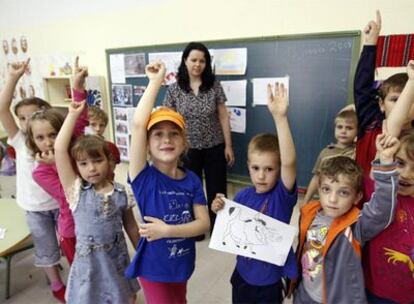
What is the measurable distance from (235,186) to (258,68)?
1107 millimetres

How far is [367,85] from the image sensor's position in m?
1.35

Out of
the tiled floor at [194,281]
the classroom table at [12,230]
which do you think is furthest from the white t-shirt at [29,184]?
the tiled floor at [194,281]

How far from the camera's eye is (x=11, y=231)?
1.73m

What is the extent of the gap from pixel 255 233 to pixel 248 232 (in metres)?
0.03

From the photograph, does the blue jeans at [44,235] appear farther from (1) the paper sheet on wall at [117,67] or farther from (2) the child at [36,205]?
(1) the paper sheet on wall at [117,67]

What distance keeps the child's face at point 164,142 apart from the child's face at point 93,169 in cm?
31

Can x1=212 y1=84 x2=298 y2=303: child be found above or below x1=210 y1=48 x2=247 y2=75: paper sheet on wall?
below

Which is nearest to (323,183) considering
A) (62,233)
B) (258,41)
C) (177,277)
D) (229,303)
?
(177,277)

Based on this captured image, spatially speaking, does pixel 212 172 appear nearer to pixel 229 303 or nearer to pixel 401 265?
pixel 229 303

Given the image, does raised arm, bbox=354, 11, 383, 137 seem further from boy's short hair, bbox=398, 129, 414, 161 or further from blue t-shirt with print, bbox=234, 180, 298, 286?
blue t-shirt with print, bbox=234, 180, 298, 286

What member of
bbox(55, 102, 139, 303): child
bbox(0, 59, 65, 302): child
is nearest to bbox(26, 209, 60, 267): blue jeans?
bbox(0, 59, 65, 302): child

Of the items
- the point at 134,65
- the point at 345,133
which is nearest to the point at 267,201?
the point at 345,133

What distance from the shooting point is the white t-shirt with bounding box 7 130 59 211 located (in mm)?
1759

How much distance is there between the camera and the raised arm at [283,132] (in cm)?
110
